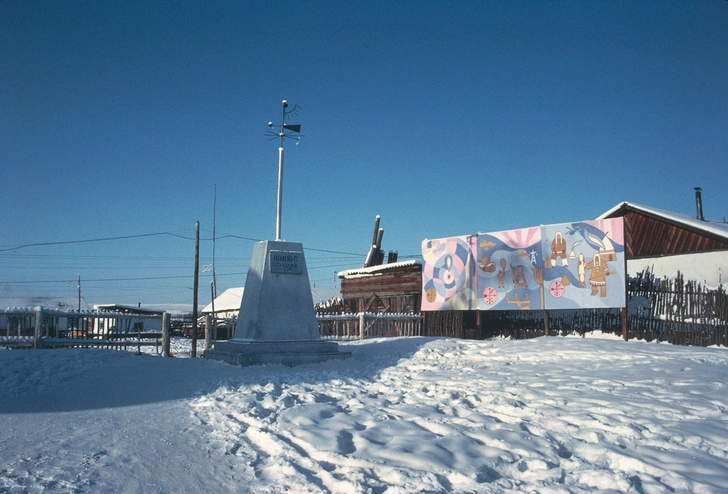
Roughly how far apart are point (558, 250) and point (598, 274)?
1.38 m

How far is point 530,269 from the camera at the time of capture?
54.6 ft

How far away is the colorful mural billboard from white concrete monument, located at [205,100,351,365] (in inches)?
241

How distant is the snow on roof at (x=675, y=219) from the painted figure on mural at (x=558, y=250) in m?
7.42

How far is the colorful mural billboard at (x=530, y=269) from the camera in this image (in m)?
15.0

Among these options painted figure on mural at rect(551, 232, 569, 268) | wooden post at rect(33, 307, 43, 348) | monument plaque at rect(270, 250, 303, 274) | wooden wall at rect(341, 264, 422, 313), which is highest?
painted figure on mural at rect(551, 232, 569, 268)

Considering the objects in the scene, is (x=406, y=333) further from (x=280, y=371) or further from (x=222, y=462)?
(x=222, y=462)

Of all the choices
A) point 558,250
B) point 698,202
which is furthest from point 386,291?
point 698,202

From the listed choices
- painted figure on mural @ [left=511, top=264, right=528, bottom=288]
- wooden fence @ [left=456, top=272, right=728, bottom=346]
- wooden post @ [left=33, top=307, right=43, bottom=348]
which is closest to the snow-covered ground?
wooden post @ [left=33, top=307, right=43, bottom=348]

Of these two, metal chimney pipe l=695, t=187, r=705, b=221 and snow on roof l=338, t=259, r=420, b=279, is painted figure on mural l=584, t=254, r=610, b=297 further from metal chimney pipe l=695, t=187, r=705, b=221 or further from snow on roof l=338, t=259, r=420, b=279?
metal chimney pipe l=695, t=187, r=705, b=221

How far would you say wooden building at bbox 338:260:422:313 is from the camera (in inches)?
822

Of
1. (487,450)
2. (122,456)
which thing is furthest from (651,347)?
(122,456)

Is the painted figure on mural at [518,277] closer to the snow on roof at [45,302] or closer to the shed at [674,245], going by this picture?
the shed at [674,245]

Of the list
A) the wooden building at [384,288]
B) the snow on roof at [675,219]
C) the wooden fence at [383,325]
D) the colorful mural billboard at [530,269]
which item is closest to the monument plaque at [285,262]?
the wooden fence at [383,325]

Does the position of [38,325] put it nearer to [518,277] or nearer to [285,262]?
[285,262]
